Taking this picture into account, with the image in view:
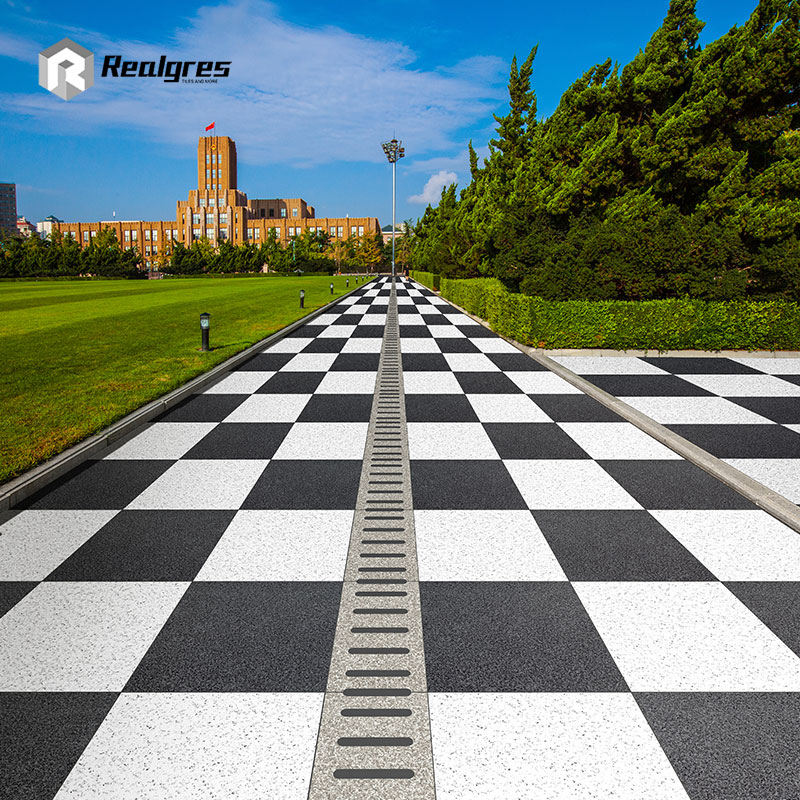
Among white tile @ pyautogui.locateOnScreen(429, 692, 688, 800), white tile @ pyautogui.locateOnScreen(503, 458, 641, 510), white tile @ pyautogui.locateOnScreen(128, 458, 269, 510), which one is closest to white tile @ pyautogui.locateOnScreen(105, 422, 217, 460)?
white tile @ pyautogui.locateOnScreen(128, 458, 269, 510)

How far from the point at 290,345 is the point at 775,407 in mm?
10874

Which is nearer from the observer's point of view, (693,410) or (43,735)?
(43,735)

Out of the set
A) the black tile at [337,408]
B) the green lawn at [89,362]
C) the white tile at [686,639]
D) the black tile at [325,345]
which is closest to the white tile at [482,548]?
the white tile at [686,639]

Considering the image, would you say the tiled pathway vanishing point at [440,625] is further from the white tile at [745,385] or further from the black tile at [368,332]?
the black tile at [368,332]

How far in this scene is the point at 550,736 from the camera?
2.62 metres

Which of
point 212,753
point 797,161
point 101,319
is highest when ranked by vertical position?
point 797,161

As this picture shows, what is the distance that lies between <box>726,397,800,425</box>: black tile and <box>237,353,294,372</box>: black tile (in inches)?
326

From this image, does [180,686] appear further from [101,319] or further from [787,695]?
[101,319]

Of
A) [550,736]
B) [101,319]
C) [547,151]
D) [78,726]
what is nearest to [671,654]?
[550,736]

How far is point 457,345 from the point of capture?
1585 cm

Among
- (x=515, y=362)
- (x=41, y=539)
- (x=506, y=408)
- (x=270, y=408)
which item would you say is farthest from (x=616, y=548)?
(x=515, y=362)

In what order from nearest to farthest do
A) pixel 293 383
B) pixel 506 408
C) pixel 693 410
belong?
pixel 693 410, pixel 506 408, pixel 293 383

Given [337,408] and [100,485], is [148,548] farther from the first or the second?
[337,408]

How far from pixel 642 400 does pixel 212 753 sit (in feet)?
27.0
